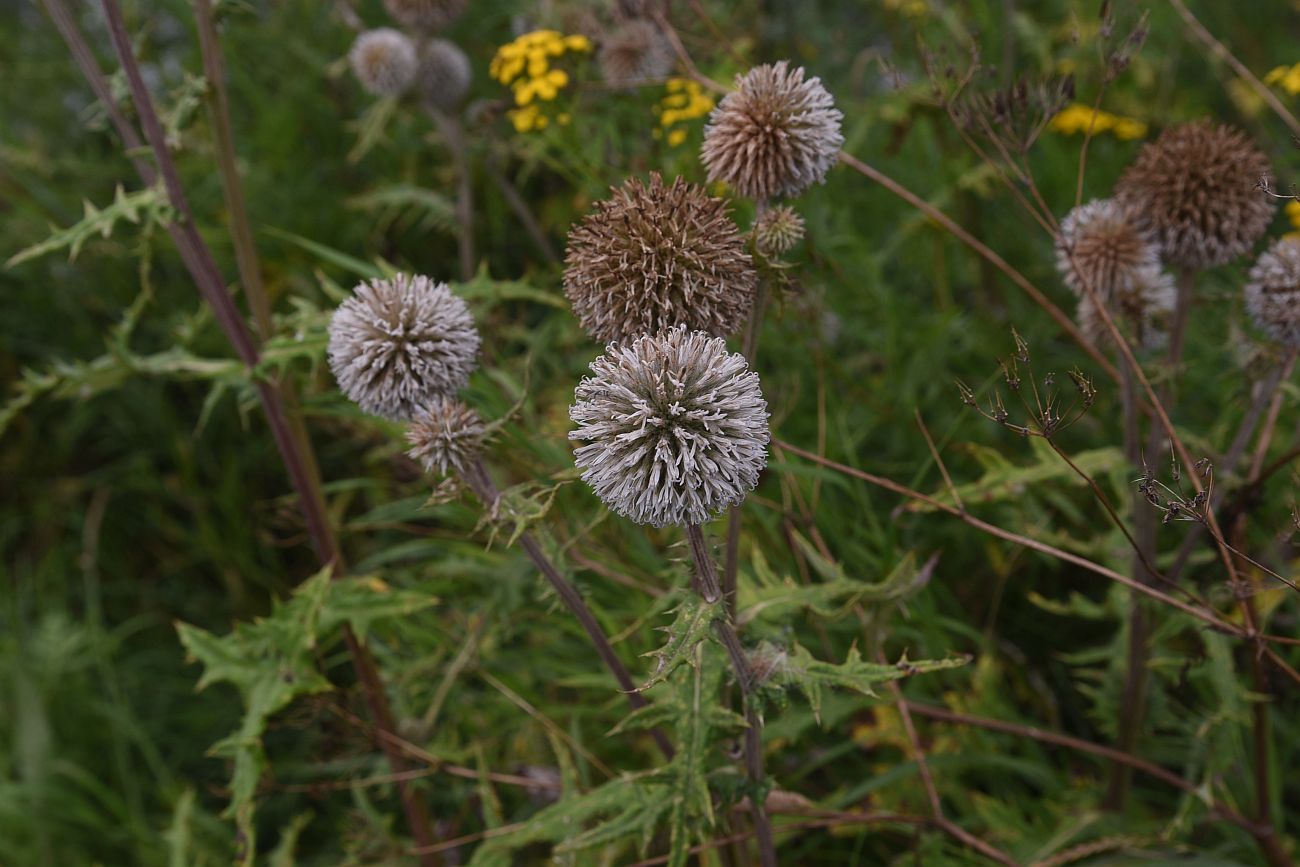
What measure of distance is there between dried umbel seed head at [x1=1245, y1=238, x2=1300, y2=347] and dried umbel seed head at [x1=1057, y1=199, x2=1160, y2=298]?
196 millimetres

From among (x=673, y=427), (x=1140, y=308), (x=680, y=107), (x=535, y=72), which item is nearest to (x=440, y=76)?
(x=535, y=72)

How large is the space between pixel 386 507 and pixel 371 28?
111 inches

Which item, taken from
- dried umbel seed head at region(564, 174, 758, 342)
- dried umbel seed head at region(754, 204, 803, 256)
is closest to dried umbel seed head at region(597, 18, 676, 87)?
dried umbel seed head at region(754, 204, 803, 256)

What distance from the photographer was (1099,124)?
352cm

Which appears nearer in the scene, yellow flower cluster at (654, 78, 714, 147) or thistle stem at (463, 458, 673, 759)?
thistle stem at (463, 458, 673, 759)

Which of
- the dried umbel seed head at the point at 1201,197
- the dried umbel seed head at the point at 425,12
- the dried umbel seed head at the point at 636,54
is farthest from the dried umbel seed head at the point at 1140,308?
the dried umbel seed head at the point at 425,12

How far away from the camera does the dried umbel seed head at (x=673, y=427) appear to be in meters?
1.40

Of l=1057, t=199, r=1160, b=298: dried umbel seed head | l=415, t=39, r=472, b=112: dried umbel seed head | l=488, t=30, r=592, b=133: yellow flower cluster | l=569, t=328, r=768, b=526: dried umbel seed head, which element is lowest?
l=569, t=328, r=768, b=526: dried umbel seed head

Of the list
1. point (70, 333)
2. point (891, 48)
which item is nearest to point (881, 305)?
point (891, 48)

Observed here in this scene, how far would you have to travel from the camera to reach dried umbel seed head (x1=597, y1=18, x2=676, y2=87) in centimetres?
341

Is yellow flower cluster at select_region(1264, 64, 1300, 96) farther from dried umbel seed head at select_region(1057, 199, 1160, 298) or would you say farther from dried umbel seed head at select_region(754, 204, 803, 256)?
dried umbel seed head at select_region(754, 204, 803, 256)

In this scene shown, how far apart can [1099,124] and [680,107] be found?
4.82ft

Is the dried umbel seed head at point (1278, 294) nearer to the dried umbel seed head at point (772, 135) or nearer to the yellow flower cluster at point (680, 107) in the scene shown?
the dried umbel seed head at point (772, 135)

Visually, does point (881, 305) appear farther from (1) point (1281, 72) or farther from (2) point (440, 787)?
(2) point (440, 787)
